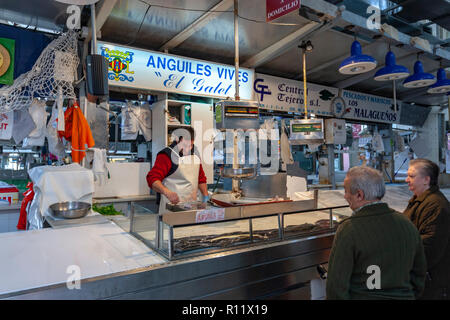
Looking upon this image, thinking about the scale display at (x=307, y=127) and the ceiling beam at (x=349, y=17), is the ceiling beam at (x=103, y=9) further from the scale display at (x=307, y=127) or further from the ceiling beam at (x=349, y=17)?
the scale display at (x=307, y=127)

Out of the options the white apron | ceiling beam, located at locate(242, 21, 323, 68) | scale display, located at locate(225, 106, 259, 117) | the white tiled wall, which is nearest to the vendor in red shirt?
the white apron

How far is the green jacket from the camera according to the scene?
4.31 feet

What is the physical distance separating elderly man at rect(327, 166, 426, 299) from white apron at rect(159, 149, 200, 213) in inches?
79.3

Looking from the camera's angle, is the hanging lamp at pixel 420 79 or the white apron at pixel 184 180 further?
the hanging lamp at pixel 420 79

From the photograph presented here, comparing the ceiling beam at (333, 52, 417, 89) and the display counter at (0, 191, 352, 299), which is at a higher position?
the ceiling beam at (333, 52, 417, 89)

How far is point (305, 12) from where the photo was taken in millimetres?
2904

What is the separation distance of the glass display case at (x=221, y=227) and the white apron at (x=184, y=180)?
115 cm

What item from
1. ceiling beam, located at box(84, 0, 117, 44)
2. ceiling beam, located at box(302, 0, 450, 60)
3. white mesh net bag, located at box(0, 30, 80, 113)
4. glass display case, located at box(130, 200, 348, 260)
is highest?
ceiling beam, located at box(84, 0, 117, 44)

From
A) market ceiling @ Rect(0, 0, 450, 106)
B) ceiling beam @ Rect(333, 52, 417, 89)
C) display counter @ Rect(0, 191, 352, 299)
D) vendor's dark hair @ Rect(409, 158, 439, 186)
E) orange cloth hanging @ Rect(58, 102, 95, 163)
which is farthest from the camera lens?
ceiling beam @ Rect(333, 52, 417, 89)

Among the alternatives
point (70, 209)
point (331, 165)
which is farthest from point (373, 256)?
point (331, 165)

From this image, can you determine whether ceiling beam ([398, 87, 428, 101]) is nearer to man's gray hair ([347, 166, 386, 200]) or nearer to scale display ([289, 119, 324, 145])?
scale display ([289, 119, 324, 145])

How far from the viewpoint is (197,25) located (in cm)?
377

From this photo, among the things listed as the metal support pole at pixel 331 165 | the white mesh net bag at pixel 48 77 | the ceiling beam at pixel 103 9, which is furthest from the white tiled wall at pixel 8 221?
the metal support pole at pixel 331 165

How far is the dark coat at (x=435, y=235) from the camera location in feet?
5.86
